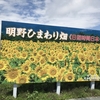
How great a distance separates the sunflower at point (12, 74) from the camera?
5.11 m

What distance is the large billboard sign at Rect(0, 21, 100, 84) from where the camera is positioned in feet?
17.5

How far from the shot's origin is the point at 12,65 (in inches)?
207

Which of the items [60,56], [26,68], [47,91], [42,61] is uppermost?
[60,56]

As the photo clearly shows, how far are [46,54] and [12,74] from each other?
108 cm

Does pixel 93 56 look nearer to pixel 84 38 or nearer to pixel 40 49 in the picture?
pixel 84 38

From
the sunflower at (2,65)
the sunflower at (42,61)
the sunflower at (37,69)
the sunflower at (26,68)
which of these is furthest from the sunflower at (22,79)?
the sunflower at (42,61)

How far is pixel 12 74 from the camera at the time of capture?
203 inches

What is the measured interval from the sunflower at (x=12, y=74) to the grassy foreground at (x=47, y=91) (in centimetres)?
39

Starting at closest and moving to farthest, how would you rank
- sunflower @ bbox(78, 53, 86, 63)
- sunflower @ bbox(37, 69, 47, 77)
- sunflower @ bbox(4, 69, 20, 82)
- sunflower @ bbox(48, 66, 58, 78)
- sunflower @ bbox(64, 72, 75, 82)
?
1. sunflower @ bbox(4, 69, 20, 82)
2. sunflower @ bbox(37, 69, 47, 77)
3. sunflower @ bbox(48, 66, 58, 78)
4. sunflower @ bbox(64, 72, 75, 82)
5. sunflower @ bbox(78, 53, 86, 63)

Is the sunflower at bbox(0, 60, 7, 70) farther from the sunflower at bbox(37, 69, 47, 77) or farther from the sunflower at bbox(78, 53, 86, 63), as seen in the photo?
the sunflower at bbox(78, 53, 86, 63)

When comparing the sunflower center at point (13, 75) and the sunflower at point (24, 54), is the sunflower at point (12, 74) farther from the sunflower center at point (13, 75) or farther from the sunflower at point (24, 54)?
the sunflower at point (24, 54)

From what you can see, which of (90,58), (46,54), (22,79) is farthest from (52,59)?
(90,58)

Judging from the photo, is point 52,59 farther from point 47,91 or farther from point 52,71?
point 47,91

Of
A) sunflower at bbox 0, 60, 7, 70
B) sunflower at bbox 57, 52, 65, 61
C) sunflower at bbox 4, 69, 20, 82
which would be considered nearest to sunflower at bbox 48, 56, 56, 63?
sunflower at bbox 57, 52, 65, 61
